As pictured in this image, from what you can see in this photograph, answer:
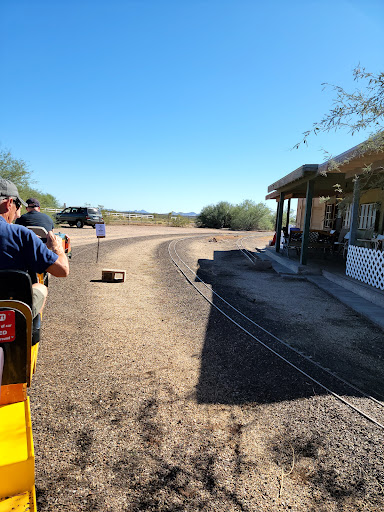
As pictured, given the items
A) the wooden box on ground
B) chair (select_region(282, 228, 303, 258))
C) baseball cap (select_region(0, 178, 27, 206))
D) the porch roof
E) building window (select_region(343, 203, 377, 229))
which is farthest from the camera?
chair (select_region(282, 228, 303, 258))

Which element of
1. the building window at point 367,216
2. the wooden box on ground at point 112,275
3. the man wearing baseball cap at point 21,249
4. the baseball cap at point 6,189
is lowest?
the wooden box on ground at point 112,275

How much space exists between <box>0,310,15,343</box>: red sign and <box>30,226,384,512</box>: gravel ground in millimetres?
1144

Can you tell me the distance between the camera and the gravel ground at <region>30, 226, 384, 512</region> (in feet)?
7.04

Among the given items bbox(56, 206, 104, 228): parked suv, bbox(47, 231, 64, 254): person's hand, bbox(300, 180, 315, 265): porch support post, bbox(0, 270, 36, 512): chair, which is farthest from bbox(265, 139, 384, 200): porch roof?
bbox(56, 206, 104, 228): parked suv

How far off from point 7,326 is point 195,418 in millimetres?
1927

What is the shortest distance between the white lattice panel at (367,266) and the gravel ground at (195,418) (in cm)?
269

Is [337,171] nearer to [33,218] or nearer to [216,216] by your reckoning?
[33,218]

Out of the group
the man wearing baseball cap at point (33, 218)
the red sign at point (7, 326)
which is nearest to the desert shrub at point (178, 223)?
the man wearing baseball cap at point (33, 218)

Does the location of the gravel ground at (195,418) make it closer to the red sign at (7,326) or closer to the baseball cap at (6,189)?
the red sign at (7,326)

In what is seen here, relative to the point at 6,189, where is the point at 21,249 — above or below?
below

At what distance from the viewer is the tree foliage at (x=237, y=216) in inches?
1697

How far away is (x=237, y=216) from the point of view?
1718 inches

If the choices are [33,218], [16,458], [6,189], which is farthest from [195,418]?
[33,218]

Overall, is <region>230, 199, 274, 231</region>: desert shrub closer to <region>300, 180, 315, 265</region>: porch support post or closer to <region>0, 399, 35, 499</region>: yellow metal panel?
<region>300, 180, 315, 265</region>: porch support post
